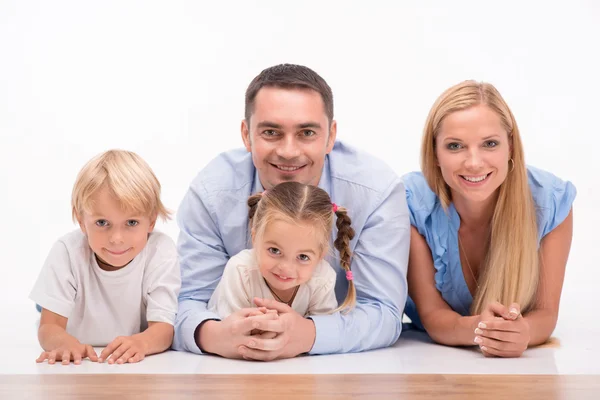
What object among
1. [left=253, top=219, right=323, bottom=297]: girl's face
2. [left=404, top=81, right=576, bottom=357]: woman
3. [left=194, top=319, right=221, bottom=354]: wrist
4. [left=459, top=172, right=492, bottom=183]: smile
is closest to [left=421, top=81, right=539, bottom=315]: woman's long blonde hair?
[left=404, top=81, right=576, bottom=357]: woman

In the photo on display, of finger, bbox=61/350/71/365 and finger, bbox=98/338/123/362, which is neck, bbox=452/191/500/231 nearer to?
finger, bbox=98/338/123/362

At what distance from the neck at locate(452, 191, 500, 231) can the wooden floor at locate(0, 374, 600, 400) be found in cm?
82

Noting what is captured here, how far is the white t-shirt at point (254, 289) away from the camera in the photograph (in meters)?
3.21

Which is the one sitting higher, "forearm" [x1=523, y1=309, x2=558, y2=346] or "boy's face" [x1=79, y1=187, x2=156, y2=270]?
"boy's face" [x1=79, y1=187, x2=156, y2=270]

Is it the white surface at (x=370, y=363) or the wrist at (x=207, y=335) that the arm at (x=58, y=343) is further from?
the wrist at (x=207, y=335)

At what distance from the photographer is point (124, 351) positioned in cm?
304

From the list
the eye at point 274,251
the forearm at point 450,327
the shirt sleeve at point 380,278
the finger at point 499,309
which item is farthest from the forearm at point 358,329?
the finger at point 499,309

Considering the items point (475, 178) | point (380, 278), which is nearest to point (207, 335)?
point (380, 278)

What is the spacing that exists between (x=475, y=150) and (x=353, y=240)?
535 mm

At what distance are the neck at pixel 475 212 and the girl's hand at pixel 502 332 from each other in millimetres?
470

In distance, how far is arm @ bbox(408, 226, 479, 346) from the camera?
337cm

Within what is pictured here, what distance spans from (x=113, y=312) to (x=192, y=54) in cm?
262

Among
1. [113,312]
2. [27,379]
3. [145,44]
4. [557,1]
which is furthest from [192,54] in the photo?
[27,379]

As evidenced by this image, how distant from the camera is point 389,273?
3332 mm
